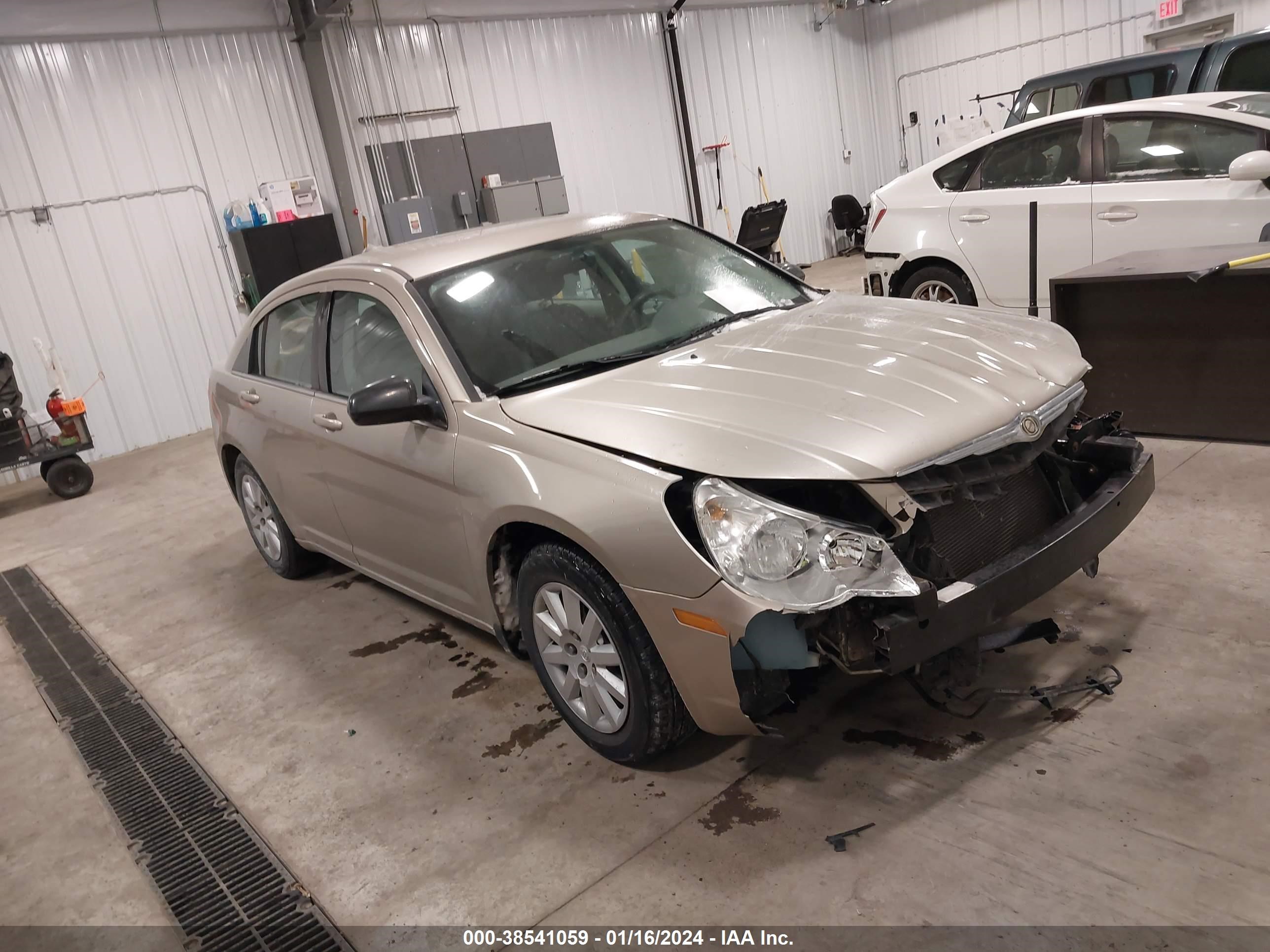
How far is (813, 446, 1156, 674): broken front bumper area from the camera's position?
6.75 ft

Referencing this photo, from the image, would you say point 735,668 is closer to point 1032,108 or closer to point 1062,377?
point 1062,377

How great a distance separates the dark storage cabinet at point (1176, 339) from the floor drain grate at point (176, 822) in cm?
405

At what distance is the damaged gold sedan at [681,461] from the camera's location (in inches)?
83.1

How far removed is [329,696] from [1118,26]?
12890 millimetres

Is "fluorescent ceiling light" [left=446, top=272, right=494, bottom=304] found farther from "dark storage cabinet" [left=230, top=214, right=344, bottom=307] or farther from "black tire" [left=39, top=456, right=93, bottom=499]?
"dark storage cabinet" [left=230, top=214, right=344, bottom=307]

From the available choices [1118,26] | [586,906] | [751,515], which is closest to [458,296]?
[751,515]

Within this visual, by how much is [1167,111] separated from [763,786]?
4.63 metres

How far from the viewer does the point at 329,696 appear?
341 centimetres

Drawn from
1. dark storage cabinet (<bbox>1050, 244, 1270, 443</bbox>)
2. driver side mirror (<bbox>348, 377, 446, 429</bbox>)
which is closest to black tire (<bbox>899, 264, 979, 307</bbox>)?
dark storage cabinet (<bbox>1050, 244, 1270, 443</bbox>)

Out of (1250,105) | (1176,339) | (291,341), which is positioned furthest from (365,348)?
(1250,105)

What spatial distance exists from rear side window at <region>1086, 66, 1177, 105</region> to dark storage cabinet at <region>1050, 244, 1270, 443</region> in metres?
2.97

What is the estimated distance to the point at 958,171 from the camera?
5973 millimetres

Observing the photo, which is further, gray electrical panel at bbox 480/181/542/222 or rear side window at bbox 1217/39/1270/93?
gray electrical panel at bbox 480/181/542/222

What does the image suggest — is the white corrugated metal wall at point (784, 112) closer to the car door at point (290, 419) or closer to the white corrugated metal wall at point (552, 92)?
the white corrugated metal wall at point (552, 92)
